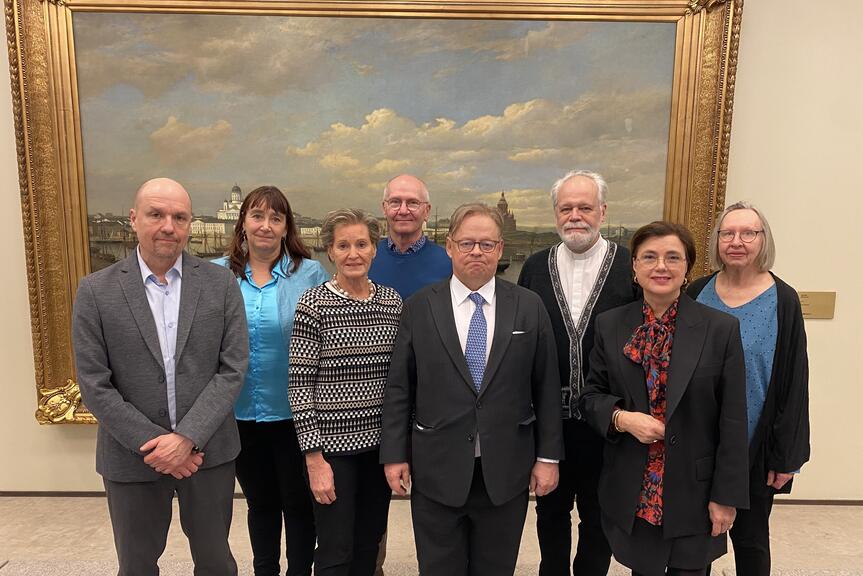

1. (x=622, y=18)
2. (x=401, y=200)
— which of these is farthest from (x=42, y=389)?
(x=622, y=18)

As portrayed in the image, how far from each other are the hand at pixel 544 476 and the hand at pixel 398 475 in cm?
45

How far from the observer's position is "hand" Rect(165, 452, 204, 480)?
1.78 meters

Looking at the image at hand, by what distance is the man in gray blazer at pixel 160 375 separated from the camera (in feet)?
5.58

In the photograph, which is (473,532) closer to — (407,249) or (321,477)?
(321,477)

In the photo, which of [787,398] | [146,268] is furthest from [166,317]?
[787,398]

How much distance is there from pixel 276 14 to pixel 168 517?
2681mm

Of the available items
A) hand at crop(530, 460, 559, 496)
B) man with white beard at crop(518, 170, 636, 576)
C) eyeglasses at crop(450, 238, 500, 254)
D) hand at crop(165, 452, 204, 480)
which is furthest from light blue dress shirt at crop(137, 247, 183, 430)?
man with white beard at crop(518, 170, 636, 576)

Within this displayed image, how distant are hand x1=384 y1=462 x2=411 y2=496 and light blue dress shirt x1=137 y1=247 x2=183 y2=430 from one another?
0.76 m

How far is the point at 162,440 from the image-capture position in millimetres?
1717

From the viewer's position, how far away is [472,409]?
1.70m

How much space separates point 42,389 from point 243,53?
244 centimetres

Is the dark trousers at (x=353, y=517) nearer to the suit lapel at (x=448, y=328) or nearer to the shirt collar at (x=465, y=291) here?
the suit lapel at (x=448, y=328)

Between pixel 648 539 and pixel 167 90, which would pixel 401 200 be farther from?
pixel 167 90

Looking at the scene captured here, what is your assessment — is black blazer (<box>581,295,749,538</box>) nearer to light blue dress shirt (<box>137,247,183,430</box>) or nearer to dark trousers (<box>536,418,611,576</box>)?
dark trousers (<box>536,418,611,576</box>)
